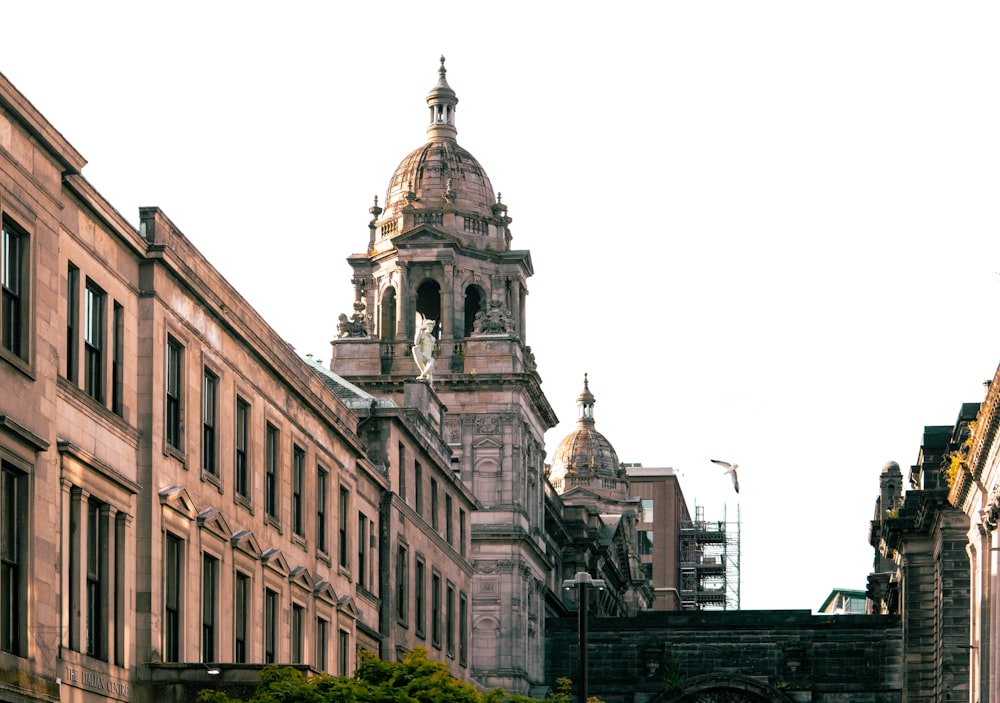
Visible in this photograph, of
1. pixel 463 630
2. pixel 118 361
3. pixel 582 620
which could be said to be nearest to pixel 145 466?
pixel 118 361

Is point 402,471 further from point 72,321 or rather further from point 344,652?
point 72,321

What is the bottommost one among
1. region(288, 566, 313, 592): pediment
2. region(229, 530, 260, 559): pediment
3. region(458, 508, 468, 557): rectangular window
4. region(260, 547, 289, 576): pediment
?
region(288, 566, 313, 592): pediment

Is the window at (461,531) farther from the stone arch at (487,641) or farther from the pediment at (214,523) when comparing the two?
the stone arch at (487,641)

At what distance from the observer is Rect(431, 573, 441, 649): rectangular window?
212 ft

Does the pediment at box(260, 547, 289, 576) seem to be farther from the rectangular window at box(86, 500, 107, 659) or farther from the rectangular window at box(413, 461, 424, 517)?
the rectangular window at box(413, 461, 424, 517)

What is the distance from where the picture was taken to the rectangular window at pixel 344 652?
51.9 m

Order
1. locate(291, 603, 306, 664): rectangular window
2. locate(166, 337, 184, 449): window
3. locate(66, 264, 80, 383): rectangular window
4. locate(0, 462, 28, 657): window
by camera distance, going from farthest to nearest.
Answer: locate(291, 603, 306, 664): rectangular window
locate(166, 337, 184, 449): window
locate(66, 264, 80, 383): rectangular window
locate(0, 462, 28, 657): window

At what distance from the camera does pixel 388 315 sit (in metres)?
110

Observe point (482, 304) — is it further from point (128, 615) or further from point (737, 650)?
point (128, 615)

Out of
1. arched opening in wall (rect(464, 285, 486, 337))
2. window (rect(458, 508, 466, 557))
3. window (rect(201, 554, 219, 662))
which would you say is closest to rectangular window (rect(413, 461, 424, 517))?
window (rect(458, 508, 466, 557))

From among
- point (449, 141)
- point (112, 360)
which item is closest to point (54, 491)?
point (112, 360)

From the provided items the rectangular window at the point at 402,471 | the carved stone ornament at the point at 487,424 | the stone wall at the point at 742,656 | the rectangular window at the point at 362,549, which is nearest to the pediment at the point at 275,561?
the rectangular window at the point at 362,549

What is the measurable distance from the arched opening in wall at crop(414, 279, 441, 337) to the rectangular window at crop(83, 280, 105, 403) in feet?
244

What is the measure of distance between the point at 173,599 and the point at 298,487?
1036cm
